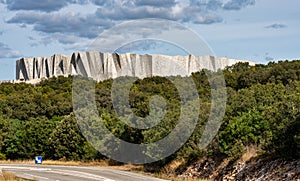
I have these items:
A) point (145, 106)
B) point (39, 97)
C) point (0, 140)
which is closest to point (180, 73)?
point (145, 106)

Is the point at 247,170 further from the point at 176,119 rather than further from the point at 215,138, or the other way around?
the point at 176,119

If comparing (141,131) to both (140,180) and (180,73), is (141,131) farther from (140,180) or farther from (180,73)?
(140,180)

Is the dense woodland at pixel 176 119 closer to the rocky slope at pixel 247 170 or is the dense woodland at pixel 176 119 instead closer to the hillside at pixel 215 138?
the hillside at pixel 215 138

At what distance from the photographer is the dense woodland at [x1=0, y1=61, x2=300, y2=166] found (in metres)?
30.3

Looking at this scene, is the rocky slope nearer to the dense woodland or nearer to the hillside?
the hillside

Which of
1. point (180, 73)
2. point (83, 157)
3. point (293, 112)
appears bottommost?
point (83, 157)

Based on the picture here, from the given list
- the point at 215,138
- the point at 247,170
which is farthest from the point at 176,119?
the point at 247,170

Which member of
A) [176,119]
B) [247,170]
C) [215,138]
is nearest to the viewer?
[247,170]

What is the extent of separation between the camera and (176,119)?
3716 centimetres

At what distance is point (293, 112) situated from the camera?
28.9 m

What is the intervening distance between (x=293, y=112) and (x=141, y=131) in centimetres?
1537

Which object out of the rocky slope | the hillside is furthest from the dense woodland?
the rocky slope

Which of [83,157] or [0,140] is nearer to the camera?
[83,157]

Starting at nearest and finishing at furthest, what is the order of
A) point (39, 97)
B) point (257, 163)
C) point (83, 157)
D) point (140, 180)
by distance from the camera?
point (140, 180) → point (257, 163) → point (83, 157) → point (39, 97)
